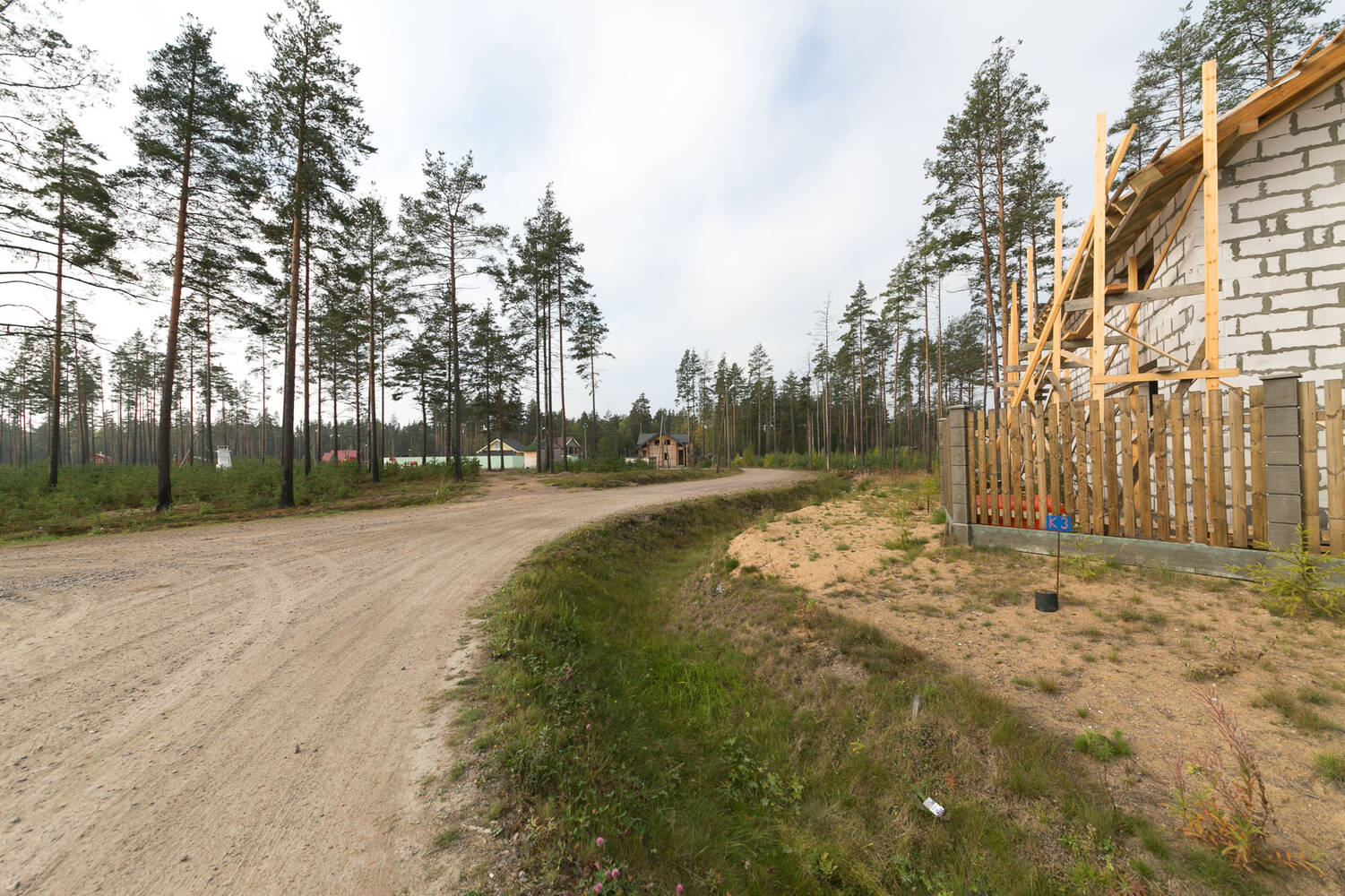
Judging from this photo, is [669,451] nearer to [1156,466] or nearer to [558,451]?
[558,451]

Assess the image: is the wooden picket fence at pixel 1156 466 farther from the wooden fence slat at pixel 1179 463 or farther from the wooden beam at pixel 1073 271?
the wooden beam at pixel 1073 271

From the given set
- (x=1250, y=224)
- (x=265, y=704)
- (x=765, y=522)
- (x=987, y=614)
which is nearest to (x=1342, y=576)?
(x=987, y=614)

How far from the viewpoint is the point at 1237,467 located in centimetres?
521

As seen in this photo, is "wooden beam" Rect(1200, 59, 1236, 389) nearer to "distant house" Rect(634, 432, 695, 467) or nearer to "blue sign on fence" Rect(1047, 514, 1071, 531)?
"blue sign on fence" Rect(1047, 514, 1071, 531)

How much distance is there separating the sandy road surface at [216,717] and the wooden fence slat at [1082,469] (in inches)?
333

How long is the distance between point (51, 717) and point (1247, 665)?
9.44 metres

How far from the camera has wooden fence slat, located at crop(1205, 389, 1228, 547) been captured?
18.0ft

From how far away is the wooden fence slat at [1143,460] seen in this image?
19.6 ft

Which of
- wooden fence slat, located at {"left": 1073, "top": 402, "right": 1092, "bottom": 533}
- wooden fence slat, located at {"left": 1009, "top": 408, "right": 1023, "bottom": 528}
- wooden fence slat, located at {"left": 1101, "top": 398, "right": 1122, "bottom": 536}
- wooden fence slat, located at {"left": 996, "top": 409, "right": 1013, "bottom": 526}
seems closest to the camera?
wooden fence slat, located at {"left": 1101, "top": 398, "right": 1122, "bottom": 536}

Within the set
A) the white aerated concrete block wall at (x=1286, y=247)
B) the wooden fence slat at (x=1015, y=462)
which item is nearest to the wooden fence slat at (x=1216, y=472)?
the white aerated concrete block wall at (x=1286, y=247)

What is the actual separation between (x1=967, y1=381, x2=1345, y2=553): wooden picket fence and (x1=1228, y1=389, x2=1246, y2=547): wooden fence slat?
0.04 ft

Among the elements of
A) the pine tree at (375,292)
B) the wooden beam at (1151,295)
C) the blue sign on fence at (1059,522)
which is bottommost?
the blue sign on fence at (1059,522)

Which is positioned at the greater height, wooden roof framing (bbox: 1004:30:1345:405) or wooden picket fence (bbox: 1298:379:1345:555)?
wooden roof framing (bbox: 1004:30:1345:405)

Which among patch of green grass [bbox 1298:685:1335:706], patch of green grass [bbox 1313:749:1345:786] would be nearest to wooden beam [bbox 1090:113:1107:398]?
patch of green grass [bbox 1298:685:1335:706]
